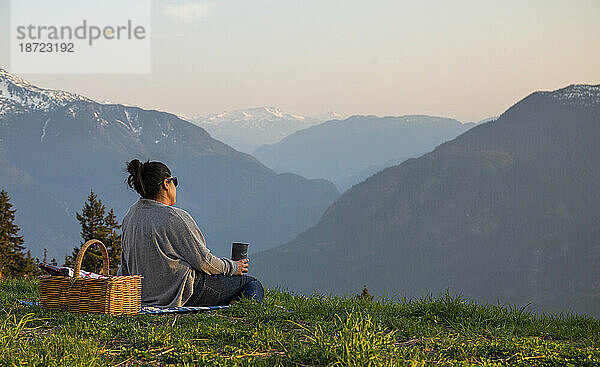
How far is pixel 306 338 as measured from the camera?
18.6 feet

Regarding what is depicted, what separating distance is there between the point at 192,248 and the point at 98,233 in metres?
40.5

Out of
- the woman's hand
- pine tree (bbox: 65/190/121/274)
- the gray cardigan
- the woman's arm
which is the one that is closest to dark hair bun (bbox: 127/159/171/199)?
the gray cardigan

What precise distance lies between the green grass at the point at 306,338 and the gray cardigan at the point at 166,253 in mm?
647

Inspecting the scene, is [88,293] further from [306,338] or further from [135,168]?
[306,338]

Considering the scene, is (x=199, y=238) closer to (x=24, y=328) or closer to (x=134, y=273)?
(x=134, y=273)

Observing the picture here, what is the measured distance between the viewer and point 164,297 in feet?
25.9

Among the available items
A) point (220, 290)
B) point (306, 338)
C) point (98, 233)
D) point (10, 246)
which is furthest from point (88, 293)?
point (98, 233)

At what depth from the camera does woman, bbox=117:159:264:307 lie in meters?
7.79

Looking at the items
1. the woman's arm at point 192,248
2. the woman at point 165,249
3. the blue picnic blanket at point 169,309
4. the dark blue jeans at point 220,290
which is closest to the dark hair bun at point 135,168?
the woman at point 165,249

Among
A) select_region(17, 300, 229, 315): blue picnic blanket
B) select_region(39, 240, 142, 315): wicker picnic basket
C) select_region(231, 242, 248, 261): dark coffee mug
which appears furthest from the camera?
select_region(231, 242, 248, 261): dark coffee mug

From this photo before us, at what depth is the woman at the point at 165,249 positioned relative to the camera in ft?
25.5

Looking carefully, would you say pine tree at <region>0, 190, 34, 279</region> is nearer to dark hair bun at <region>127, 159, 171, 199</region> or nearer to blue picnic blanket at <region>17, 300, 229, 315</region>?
dark hair bun at <region>127, 159, 171, 199</region>

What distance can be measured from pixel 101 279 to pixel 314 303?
2970mm

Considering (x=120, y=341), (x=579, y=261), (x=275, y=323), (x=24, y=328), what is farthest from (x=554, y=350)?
(x=579, y=261)
